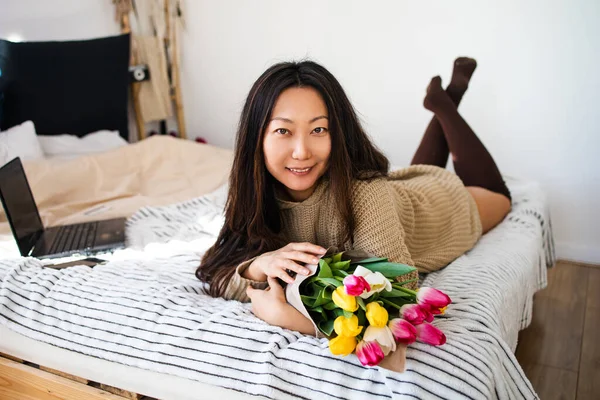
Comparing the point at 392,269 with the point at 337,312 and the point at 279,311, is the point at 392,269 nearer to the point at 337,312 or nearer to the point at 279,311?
the point at 337,312

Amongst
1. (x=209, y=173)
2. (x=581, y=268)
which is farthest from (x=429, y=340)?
(x=581, y=268)

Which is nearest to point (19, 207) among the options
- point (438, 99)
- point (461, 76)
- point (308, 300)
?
point (308, 300)

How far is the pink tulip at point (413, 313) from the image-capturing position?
34.7 inches

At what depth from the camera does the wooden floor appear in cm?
154

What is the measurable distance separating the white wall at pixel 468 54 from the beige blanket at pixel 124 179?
0.76 metres

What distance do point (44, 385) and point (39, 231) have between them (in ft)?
2.12

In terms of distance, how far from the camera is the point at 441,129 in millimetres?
2027

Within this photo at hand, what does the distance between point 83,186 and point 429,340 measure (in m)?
1.61

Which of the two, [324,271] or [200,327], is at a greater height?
[324,271]

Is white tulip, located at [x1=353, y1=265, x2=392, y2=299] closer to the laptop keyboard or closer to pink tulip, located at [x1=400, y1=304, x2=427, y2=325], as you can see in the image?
pink tulip, located at [x1=400, y1=304, x2=427, y2=325]

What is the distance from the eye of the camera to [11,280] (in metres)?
1.30

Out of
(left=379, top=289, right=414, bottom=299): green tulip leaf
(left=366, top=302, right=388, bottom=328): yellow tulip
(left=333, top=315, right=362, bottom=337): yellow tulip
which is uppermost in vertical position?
(left=366, top=302, right=388, bottom=328): yellow tulip

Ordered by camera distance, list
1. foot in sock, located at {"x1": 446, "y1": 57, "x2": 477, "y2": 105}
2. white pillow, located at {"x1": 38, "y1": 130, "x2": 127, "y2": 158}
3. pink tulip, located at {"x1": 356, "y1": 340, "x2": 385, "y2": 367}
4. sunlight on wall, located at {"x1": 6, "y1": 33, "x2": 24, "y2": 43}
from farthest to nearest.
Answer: sunlight on wall, located at {"x1": 6, "y1": 33, "x2": 24, "y2": 43} < white pillow, located at {"x1": 38, "y1": 130, "x2": 127, "y2": 158} < foot in sock, located at {"x1": 446, "y1": 57, "x2": 477, "y2": 105} < pink tulip, located at {"x1": 356, "y1": 340, "x2": 385, "y2": 367}

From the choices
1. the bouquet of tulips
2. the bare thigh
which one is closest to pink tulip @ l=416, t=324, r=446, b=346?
the bouquet of tulips
